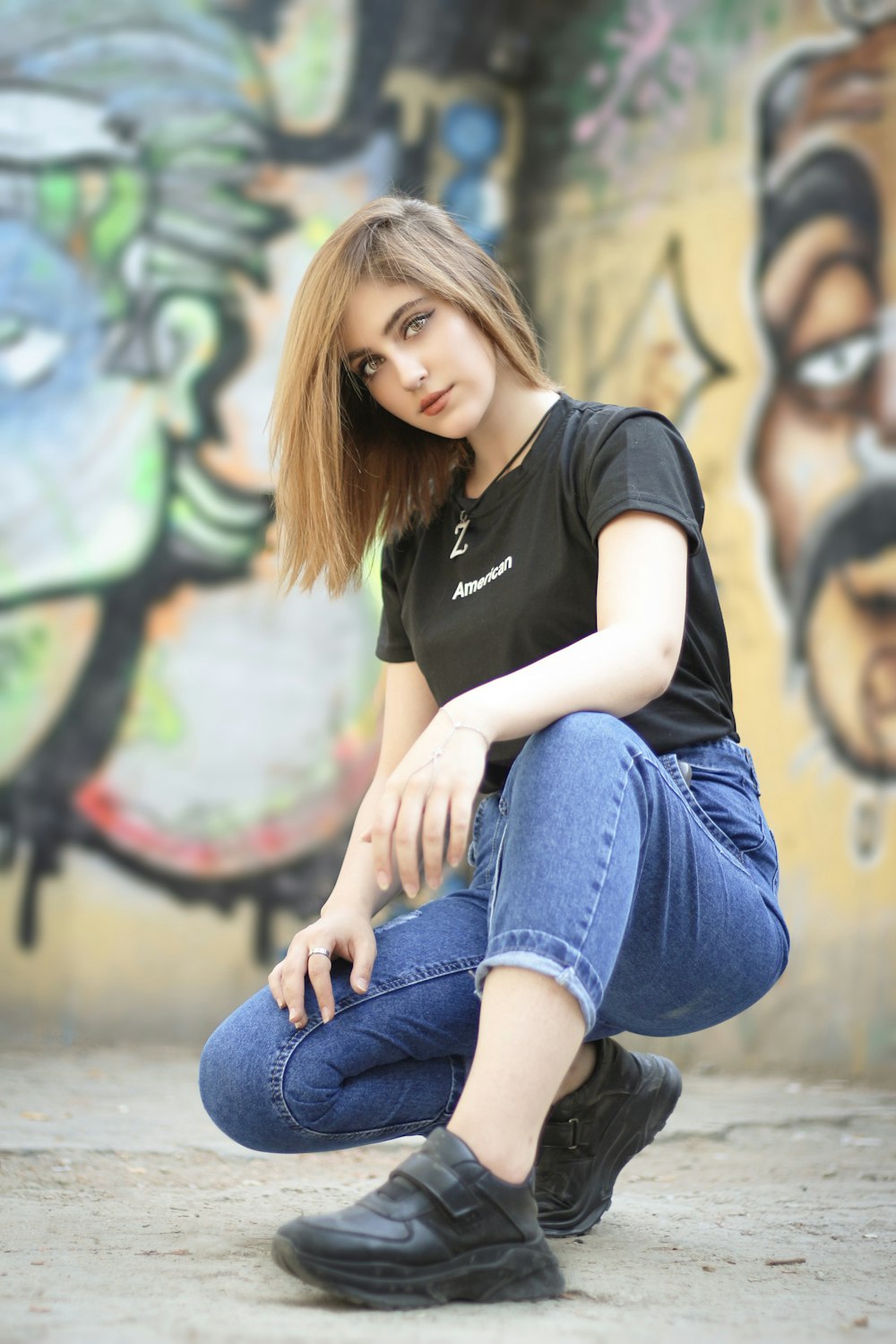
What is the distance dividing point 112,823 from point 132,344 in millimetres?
1421

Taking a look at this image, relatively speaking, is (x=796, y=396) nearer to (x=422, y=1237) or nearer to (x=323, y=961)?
(x=323, y=961)

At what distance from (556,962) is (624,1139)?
2.31 ft

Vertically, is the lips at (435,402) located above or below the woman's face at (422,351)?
below

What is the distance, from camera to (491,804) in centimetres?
215

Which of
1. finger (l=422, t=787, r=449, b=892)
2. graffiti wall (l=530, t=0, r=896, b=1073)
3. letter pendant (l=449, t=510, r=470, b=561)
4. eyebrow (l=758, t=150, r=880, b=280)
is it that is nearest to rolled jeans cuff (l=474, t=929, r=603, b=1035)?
finger (l=422, t=787, r=449, b=892)

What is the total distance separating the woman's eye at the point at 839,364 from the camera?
379 centimetres

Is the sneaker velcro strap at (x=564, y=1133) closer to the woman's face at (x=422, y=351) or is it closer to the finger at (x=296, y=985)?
the finger at (x=296, y=985)

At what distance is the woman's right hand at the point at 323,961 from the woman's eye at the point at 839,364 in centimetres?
250

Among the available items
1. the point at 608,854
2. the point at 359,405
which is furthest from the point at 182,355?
the point at 608,854

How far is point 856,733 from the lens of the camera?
12.4 feet

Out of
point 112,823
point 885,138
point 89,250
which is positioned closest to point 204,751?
point 112,823

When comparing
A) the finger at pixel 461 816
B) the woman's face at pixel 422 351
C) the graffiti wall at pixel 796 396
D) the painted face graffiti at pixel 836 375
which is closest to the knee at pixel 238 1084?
the finger at pixel 461 816

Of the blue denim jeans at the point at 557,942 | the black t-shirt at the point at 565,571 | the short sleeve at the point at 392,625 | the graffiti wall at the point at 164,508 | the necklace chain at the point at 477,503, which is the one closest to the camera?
the blue denim jeans at the point at 557,942

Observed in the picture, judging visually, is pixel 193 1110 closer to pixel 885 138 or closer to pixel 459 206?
pixel 459 206
